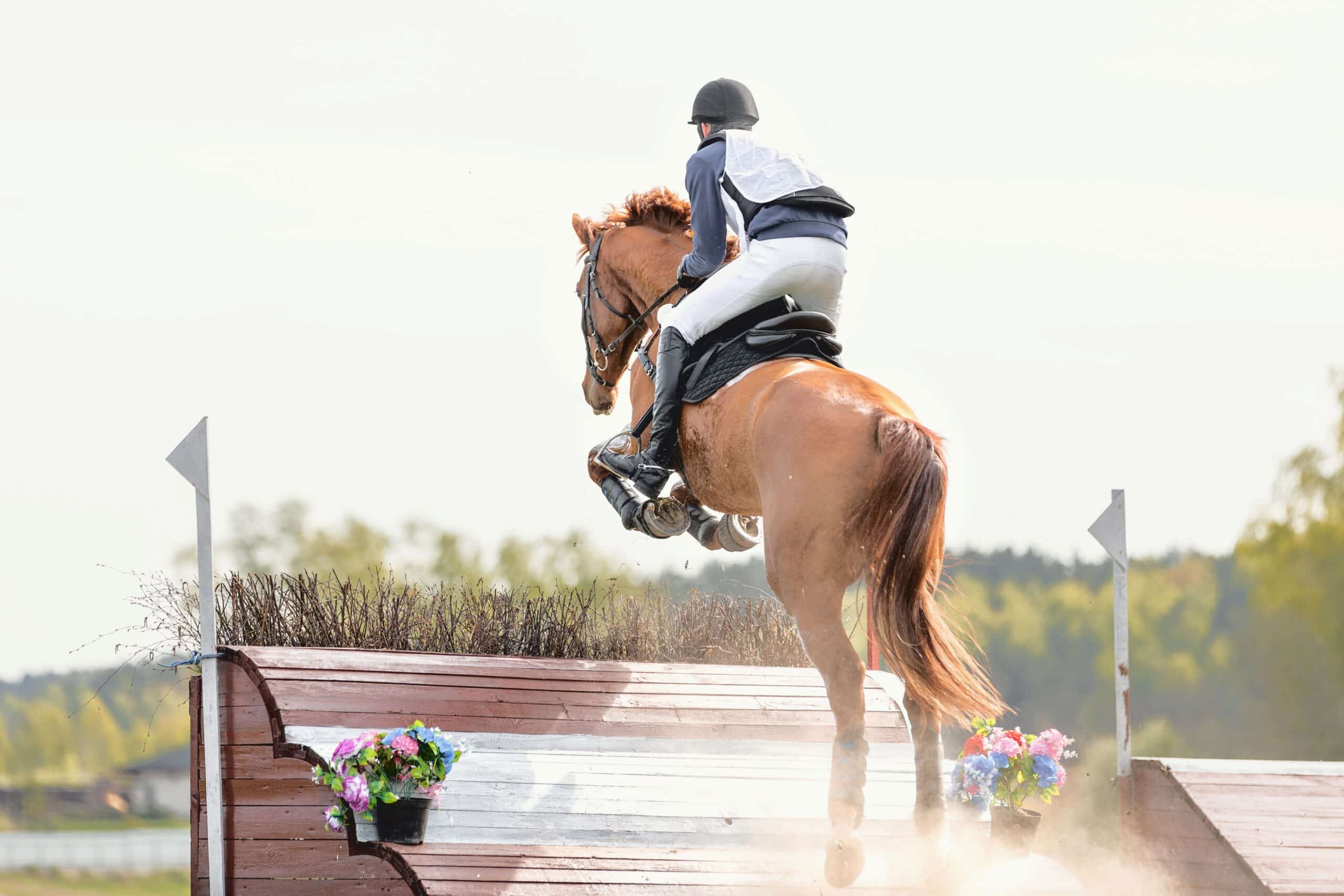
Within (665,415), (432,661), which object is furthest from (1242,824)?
(432,661)

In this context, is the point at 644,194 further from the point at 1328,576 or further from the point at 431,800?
the point at 1328,576

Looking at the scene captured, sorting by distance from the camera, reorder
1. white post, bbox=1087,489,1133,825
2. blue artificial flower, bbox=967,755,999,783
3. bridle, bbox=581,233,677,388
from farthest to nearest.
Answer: bridle, bbox=581,233,677,388, white post, bbox=1087,489,1133,825, blue artificial flower, bbox=967,755,999,783

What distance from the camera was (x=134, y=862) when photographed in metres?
21.8

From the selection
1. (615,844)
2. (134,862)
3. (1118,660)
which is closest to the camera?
(615,844)

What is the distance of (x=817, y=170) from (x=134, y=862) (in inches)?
806

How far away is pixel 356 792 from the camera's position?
4688 mm

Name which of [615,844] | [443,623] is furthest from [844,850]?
[443,623]

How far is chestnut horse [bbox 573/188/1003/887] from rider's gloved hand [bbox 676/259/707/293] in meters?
1.01

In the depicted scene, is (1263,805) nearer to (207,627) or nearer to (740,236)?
(740,236)

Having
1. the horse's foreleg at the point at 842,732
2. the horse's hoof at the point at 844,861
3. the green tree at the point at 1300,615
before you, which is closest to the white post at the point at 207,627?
the horse's foreleg at the point at 842,732

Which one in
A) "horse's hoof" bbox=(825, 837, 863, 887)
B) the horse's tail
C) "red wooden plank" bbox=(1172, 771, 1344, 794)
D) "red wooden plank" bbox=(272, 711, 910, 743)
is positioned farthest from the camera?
"red wooden plank" bbox=(1172, 771, 1344, 794)

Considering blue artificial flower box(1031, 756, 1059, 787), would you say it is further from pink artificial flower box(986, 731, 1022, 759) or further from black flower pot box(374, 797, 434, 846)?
black flower pot box(374, 797, 434, 846)

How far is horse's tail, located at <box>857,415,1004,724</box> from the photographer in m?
4.45

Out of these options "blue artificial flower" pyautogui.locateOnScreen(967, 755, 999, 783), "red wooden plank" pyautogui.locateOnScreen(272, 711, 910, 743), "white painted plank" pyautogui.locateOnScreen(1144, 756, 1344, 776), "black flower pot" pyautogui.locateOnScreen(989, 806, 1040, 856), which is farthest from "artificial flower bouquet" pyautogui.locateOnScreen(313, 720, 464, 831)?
"white painted plank" pyautogui.locateOnScreen(1144, 756, 1344, 776)
